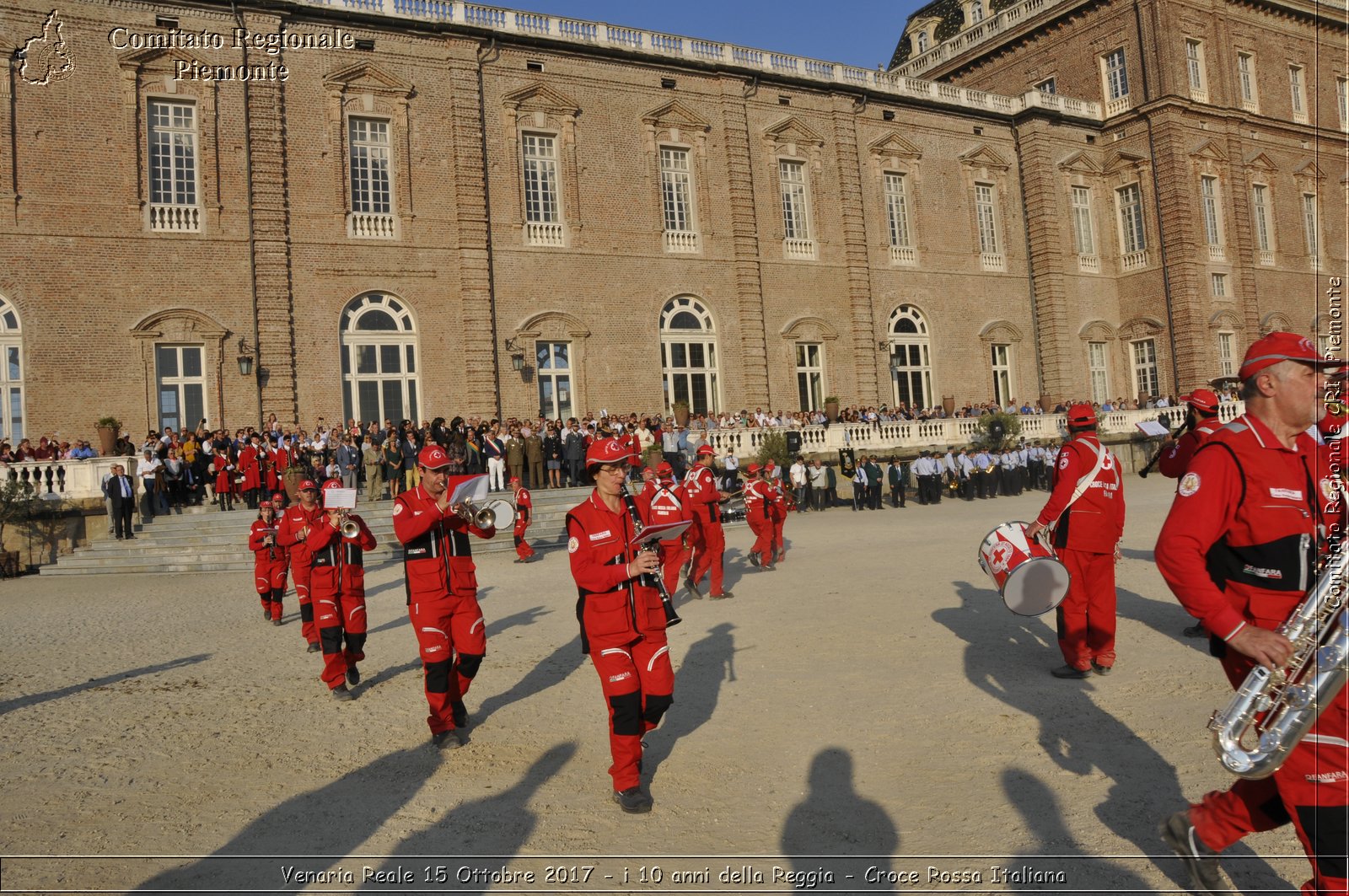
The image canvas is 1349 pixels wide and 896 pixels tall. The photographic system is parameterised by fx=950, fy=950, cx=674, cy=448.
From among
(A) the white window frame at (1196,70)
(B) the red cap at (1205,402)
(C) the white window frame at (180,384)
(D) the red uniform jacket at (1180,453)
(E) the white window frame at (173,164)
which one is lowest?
(D) the red uniform jacket at (1180,453)

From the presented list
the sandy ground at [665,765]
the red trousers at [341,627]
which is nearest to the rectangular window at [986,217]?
the sandy ground at [665,765]

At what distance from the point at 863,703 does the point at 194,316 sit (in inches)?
879

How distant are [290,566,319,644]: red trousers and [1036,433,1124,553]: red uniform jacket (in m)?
7.44

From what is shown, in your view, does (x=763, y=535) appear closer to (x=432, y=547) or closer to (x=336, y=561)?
(x=336, y=561)

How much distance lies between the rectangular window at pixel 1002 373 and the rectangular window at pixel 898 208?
5.95m

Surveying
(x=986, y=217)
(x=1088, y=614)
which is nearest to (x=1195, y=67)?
(x=986, y=217)

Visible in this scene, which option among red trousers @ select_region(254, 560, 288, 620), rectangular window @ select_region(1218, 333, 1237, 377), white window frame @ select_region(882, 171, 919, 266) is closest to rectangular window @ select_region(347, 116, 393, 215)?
red trousers @ select_region(254, 560, 288, 620)

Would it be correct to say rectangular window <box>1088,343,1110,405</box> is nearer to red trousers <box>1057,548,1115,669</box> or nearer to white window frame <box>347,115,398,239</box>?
white window frame <box>347,115,398,239</box>

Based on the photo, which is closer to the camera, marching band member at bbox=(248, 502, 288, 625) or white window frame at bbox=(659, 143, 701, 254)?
marching band member at bbox=(248, 502, 288, 625)

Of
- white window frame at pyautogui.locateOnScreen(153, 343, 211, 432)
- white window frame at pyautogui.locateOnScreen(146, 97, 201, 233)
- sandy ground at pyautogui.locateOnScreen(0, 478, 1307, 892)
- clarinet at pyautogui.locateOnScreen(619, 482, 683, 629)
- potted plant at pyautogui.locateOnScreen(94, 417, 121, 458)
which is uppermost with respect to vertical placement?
white window frame at pyautogui.locateOnScreen(146, 97, 201, 233)

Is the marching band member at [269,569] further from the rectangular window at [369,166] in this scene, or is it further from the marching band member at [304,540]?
the rectangular window at [369,166]

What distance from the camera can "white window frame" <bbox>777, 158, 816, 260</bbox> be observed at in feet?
108

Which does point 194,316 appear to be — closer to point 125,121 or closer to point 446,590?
point 125,121

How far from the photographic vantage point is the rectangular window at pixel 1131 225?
1561 inches
